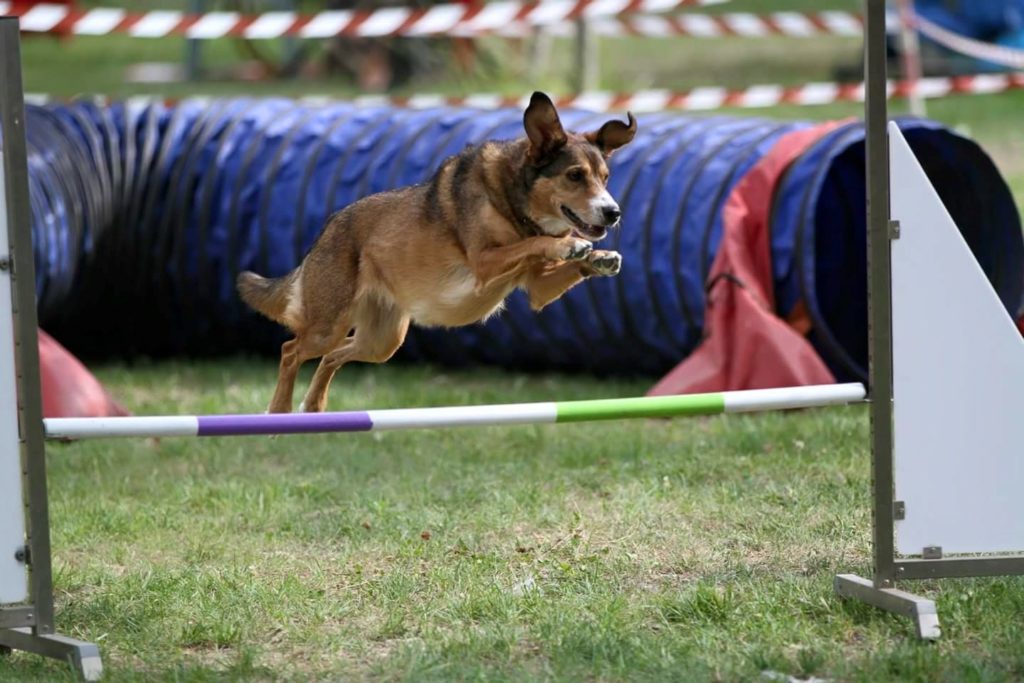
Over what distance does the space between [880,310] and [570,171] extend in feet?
3.35

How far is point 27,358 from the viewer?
425cm

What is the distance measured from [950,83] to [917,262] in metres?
12.2

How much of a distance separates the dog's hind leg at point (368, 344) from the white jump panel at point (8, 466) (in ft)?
4.07

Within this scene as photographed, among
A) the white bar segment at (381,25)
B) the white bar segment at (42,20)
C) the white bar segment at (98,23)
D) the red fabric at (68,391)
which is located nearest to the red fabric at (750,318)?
the red fabric at (68,391)

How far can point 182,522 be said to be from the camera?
589cm

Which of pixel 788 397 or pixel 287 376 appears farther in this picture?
pixel 287 376

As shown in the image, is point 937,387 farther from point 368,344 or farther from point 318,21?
point 318,21

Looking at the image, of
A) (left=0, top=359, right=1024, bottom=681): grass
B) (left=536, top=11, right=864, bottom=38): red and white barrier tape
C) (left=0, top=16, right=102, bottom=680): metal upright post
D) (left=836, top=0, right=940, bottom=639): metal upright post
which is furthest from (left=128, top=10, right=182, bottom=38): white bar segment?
(left=836, top=0, right=940, bottom=639): metal upright post

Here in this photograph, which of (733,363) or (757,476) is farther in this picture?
(733,363)

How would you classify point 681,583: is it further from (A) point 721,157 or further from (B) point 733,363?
(A) point 721,157

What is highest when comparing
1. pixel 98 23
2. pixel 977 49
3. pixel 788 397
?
pixel 977 49

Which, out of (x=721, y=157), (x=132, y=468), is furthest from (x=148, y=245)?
(x=721, y=157)

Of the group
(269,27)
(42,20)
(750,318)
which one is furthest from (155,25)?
(750,318)

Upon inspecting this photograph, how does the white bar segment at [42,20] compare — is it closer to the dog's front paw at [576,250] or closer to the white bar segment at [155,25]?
the white bar segment at [155,25]
